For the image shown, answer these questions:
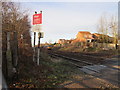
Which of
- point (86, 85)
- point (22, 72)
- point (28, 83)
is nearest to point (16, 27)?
point (22, 72)

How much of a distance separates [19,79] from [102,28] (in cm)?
2665

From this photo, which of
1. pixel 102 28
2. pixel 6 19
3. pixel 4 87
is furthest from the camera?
pixel 102 28

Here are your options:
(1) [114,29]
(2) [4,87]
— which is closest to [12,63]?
(2) [4,87]

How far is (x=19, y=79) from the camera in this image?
144 inches

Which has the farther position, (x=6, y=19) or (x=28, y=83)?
(x=6, y=19)

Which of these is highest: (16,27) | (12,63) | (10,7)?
(10,7)

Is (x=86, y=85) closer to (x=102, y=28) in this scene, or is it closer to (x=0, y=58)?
(x=0, y=58)

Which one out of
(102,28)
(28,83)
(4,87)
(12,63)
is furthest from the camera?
(102,28)

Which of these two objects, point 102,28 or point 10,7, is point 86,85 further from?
point 102,28

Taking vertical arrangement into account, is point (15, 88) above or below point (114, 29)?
below

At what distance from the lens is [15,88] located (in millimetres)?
3225

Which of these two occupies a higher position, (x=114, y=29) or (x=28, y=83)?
(x=114, y=29)

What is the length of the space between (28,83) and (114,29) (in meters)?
26.0

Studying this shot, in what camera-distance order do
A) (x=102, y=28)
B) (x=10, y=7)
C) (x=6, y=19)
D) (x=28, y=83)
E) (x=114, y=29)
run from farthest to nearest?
(x=102, y=28) < (x=114, y=29) < (x=10, y=7) < (x=6, y=19) < (x=28, y=83)
